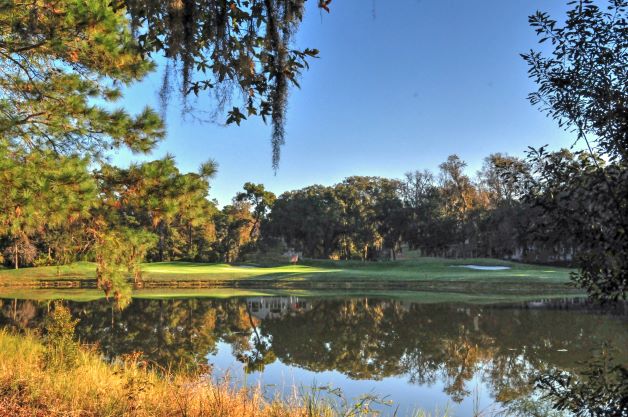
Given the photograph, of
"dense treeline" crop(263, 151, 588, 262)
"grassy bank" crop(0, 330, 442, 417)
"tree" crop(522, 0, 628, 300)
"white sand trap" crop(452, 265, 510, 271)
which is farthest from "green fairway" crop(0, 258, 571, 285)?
"tree" crop(522, 0, 628, 300)

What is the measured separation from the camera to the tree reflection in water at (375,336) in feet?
30.7

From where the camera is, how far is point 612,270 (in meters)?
2.80

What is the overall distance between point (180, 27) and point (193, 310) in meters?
16.3

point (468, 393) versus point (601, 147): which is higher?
point (601, 147)

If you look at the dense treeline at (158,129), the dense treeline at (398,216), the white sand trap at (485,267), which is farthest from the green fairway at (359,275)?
the dense treeline at (158,129)

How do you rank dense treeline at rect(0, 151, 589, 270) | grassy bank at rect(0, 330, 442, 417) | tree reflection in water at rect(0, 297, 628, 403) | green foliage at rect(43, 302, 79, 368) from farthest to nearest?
dense treeline at rect(0, 151, 589, 270) < tree reflection in water at rect(0, 297, 628, 403) < green foliage at rect(43, 302, 79, 368) < grassy bank at rect(0, 330, 442, 417)

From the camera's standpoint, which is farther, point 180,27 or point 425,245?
point 425,245

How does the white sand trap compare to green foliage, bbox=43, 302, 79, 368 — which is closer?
green foliage, bbox=43, 302, 79, 368

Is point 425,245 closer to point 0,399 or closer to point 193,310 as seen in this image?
point 193,310

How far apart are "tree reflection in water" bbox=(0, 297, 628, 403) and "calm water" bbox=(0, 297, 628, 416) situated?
0.03 m

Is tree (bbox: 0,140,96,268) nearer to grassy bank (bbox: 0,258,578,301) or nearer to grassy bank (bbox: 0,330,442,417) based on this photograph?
grassy bank (bbox: 0,330,442,417)

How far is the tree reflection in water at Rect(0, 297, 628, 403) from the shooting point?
30.7 feet

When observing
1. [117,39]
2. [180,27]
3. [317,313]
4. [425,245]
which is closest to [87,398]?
[180,27]

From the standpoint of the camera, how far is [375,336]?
12727 millimetres
